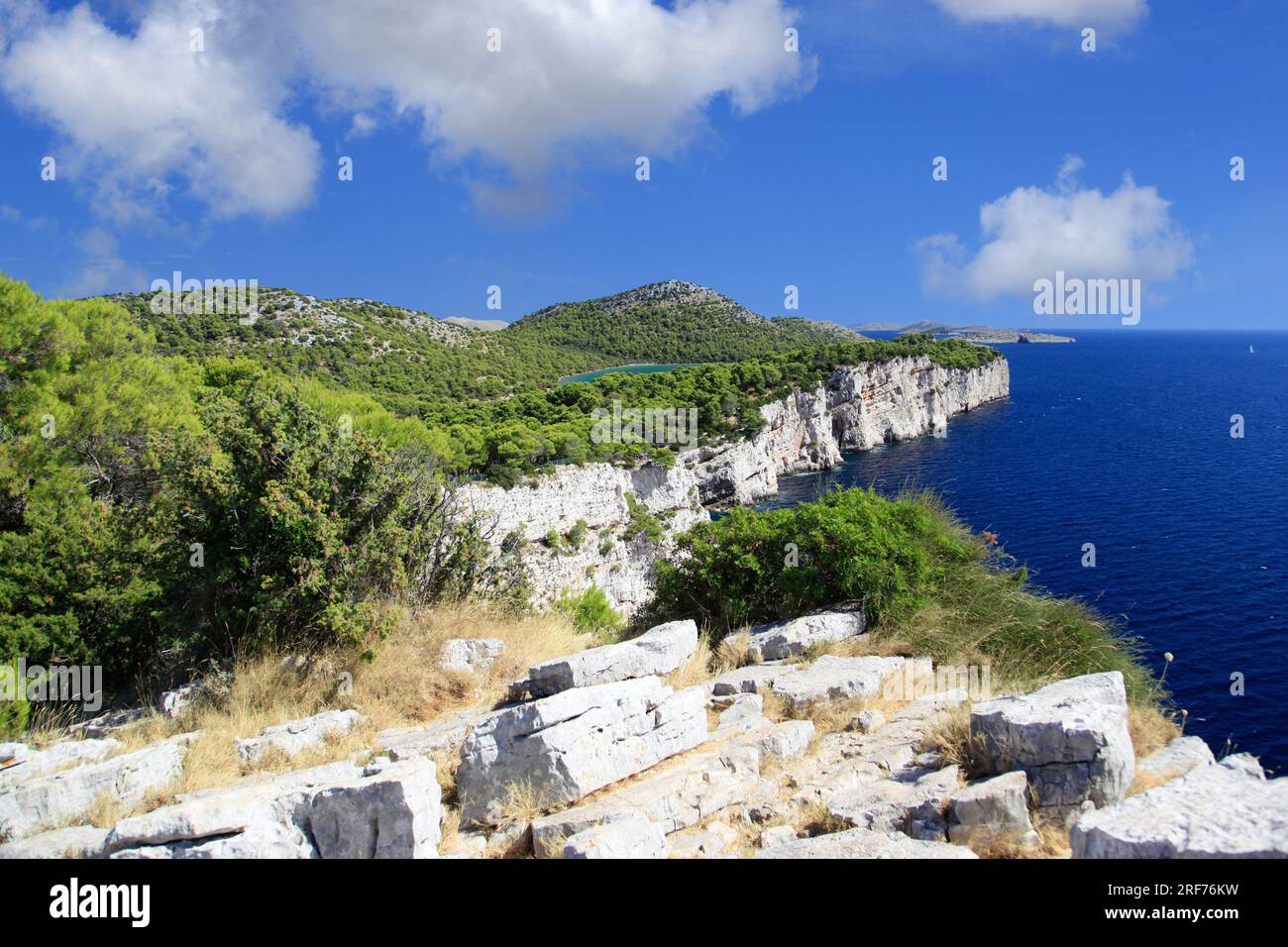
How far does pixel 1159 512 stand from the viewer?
40562 mm

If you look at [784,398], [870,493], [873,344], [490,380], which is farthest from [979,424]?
[870,493]

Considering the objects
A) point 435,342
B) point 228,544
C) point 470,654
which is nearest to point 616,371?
point 435,342

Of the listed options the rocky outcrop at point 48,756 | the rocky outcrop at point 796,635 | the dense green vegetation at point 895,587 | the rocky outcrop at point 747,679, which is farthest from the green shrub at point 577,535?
the rocky outcrop at point 48,756

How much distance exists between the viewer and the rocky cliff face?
2923 cm

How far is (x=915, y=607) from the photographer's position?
10555 mm

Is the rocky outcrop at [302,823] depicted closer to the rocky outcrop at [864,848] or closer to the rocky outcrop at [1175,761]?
the rocky outcrop at [864,848]

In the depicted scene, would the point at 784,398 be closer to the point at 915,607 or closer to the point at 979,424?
the point at 979,424

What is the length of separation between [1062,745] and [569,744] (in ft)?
12.3

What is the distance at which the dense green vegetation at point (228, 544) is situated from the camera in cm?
923

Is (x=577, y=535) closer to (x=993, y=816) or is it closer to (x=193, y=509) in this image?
(x=193, y=509)

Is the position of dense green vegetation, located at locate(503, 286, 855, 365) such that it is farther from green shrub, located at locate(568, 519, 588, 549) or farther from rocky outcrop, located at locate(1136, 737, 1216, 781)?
rocky outcrop, located at locate(1136, 737, 1216, 781)

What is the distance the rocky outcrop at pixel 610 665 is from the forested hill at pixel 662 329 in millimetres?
97737

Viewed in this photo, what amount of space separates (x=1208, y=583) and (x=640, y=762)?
3264 cm
